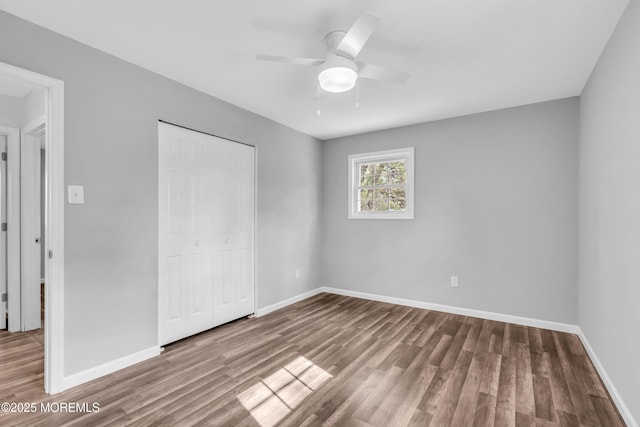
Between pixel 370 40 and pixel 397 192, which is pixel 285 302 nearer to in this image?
pixel 397 192

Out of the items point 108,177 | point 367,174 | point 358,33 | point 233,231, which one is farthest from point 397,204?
point 108,177

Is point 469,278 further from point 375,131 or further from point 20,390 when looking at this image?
point 20,390

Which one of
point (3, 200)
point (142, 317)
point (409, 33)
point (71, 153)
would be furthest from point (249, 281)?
point (409, 33)

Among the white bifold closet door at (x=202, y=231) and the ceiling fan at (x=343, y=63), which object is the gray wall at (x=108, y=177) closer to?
the white bifold closet door at (x=202, y=231)

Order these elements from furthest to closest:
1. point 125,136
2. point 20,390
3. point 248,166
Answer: point 248,166 → point 125,136 → point 20,390

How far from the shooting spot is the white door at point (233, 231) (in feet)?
11.3

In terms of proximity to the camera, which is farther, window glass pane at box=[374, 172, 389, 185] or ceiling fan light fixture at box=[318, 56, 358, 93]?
window glass pane at box=[374, 172, 389, 185]

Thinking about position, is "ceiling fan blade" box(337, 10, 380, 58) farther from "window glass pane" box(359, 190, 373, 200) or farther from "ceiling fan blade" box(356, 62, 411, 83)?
"window glass pane" box(359, 190, 373, 200)

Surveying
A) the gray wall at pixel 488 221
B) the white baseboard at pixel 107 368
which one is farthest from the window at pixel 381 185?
the white baseboard at pixel 107 368

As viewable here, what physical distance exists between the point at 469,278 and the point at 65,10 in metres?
4.57

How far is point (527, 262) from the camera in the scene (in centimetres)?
355

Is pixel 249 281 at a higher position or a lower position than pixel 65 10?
lower

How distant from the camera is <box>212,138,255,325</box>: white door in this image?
11.3 feet

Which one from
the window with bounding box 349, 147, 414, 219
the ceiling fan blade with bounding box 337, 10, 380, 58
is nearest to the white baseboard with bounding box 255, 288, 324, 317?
the window with bounding box 349, 147, 414, 219
